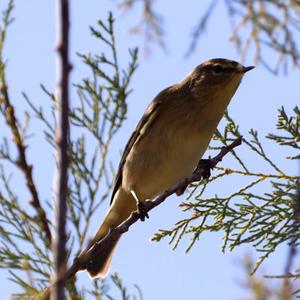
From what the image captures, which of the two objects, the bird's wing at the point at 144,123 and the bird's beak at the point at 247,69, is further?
the bird's wing at the point at 144,123

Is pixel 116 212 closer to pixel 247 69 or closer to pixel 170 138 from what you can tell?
pixel 170 138

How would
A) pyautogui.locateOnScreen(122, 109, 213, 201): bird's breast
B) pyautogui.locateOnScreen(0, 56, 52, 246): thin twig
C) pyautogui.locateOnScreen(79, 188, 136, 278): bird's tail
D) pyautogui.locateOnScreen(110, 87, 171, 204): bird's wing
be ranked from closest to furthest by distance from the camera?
pyautogui.locateOnScreen(0, 56, 52, 246): thin twig < pyautogui.locateOnScreen(122, 109, 213, 201): bird's breast < pyautogui.locateOnScreen(110, 87, 171, 204): bird's wing < pyautogui.locateOnScreen(79, 188, 136, 278): bird's tail

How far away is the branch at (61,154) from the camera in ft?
5.15

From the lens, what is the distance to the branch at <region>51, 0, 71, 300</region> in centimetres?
157

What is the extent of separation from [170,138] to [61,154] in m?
3.64

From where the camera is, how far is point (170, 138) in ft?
17.3

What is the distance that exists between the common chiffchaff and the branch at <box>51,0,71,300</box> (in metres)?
3.49

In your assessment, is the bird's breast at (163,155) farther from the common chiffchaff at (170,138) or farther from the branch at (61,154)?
the branch at (61,154)

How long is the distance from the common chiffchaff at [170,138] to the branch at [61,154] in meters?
3.49

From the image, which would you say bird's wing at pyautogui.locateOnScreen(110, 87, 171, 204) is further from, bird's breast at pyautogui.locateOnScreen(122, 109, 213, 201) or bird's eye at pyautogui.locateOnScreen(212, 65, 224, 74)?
bird's eye at pyautogui.locateOnScreen(212, 65, 224, 74)

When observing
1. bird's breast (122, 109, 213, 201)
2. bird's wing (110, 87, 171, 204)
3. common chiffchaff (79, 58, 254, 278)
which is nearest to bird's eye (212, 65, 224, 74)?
common chiffchaff (79, 58, 254, 278)

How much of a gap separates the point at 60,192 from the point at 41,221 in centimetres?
115

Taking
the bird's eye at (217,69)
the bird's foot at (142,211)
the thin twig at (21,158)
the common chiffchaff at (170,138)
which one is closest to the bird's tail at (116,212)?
the common chiffchaff at (170,138)

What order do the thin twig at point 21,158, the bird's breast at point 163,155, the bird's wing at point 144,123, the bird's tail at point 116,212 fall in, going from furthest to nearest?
the bird's tail at point 116,212 < the bird's wing at point 144,123 < the bird's breast at point 163,155 < the thin twig at point 21,158
